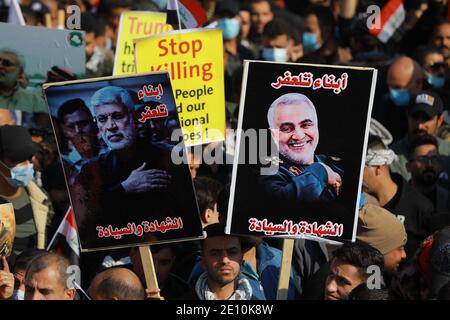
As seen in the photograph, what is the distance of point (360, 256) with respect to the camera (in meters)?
7.05

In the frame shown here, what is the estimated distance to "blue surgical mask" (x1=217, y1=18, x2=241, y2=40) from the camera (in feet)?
42.0

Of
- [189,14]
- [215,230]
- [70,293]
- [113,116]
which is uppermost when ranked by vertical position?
[189,14]

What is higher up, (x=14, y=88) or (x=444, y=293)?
(x=14, y=88)

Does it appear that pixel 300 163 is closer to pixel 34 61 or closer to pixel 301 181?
pixel 301 181

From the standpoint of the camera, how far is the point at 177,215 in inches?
272

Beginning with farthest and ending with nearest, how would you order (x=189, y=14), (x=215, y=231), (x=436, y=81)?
(x=436, y=81)
(x=189, y=14)
(x=215, y=231)

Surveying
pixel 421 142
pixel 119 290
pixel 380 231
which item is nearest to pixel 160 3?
pixel 421 142

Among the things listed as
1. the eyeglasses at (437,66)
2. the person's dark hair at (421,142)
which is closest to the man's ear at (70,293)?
the person's dark hair at (421,142)

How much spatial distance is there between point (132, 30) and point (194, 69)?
62.8 inches

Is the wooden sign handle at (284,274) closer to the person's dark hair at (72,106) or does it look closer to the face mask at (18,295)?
the person's dark hair at (72,106)

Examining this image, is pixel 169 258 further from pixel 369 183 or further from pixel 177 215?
pixel 369 183

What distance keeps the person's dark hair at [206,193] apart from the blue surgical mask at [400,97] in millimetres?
3188

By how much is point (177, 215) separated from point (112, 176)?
0.42 metres

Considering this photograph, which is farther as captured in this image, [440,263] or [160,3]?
[160,3]
